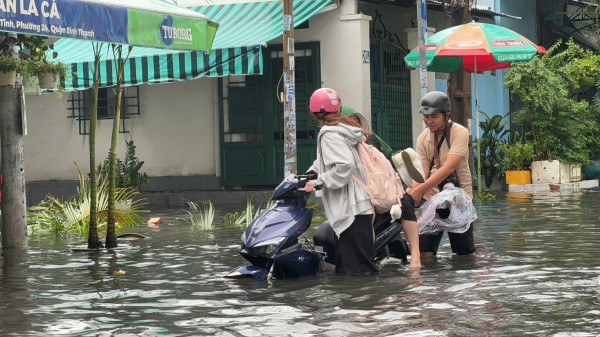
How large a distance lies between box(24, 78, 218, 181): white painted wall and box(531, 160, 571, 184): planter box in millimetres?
6827

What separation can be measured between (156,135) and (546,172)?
8.14 meters

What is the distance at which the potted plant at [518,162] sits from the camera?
2538 cm

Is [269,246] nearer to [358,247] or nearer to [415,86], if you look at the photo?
[358,247]

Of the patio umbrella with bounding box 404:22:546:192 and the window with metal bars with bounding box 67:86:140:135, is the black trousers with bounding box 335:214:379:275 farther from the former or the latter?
the window with metal bars with bounding box 67:86:140:135

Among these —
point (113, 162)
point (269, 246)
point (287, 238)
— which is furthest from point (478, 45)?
point (269, 246)

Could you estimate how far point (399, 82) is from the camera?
2573cm

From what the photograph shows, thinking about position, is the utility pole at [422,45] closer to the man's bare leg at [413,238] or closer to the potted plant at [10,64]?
the potted plant at [10,64]

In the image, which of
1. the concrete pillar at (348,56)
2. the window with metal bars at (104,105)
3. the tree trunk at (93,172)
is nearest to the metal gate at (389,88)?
the concrete pillar at (348,56)

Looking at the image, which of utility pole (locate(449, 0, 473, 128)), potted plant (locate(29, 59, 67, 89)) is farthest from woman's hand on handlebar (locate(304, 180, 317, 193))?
utility pole (locate(449, 0, 473, 128))

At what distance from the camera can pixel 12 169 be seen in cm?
1388

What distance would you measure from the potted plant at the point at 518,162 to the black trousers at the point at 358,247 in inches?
623

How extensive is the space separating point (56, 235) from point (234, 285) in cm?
663

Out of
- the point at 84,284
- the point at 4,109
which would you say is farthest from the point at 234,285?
the point at 4,109

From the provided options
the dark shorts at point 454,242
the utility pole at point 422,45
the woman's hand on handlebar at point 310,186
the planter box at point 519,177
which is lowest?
the dark shorts at point 454,242
